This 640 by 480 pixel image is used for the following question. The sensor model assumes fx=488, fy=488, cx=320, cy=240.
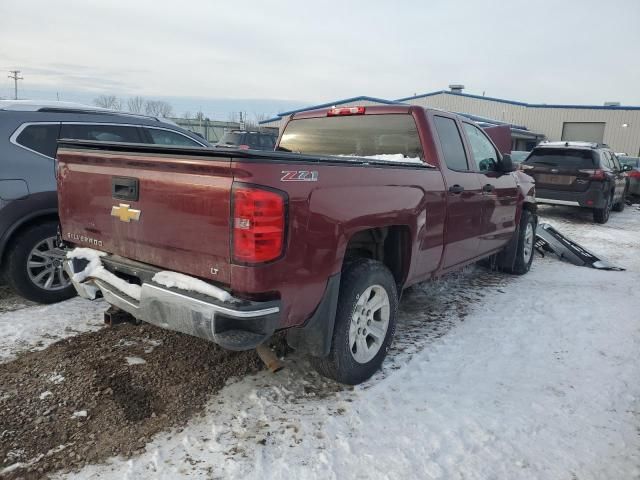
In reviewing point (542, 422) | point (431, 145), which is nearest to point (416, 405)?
point (542, 422)

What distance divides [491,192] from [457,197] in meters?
0.95

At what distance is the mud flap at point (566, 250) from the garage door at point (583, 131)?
32514 mm

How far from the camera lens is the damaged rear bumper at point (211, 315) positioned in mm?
2492

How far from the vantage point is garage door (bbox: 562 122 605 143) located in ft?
117

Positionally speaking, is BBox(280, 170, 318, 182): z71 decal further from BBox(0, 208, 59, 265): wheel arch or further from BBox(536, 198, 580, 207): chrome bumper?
BBox(536, 198, 580, 207): chrome bumper

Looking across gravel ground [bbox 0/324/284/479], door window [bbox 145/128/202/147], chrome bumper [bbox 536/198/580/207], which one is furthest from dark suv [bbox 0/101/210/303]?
chrome bumper [bbox 536/198/580/207]

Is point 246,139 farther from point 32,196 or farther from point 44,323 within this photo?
point 44,323

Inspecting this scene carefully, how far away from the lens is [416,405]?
3129 mm

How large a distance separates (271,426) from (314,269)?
0.96 m

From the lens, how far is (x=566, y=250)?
7.41 m

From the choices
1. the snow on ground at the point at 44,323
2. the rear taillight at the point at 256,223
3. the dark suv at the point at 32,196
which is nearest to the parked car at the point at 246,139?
the dark suv at the point at 32,196

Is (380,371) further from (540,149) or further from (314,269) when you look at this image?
(540,149)

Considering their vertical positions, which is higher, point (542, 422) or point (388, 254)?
point (388, 254)

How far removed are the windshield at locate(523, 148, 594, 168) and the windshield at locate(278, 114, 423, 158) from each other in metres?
8.34
